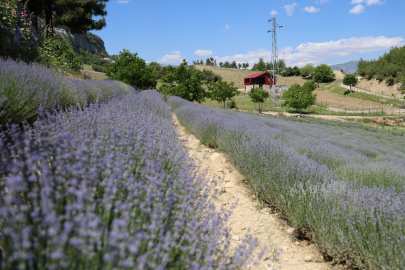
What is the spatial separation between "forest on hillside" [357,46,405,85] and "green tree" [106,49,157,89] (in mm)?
45552

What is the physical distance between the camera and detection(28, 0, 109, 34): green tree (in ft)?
36.9

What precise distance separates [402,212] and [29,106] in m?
4.08

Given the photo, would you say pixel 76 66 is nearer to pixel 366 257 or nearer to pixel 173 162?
pixel 173 162

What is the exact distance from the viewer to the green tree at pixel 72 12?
11.3 m

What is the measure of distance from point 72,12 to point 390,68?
57.0 m

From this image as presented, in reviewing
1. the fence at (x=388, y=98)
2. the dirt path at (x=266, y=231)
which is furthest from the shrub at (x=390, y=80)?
the dirt path at (x=266, y=231)

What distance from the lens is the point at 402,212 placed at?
1954 mm

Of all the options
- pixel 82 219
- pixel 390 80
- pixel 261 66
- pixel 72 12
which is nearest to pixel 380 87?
pixel 390 80

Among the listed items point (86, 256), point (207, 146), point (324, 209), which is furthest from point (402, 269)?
point (207, 146)

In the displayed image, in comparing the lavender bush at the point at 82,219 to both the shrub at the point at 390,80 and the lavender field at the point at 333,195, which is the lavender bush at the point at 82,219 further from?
the shrub at the point at 390,80

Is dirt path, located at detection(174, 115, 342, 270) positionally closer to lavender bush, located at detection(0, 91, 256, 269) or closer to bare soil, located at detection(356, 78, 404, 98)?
lavender bush, located at detection(0, 91, 256, 269)

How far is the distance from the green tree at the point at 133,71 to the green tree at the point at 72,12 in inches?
220

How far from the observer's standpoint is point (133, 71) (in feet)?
62.8

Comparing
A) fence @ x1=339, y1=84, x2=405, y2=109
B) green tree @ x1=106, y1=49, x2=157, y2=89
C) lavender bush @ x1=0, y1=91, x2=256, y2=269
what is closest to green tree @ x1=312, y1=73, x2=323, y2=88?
fence @ x1=339, y1=84, x2=405, y2=109
